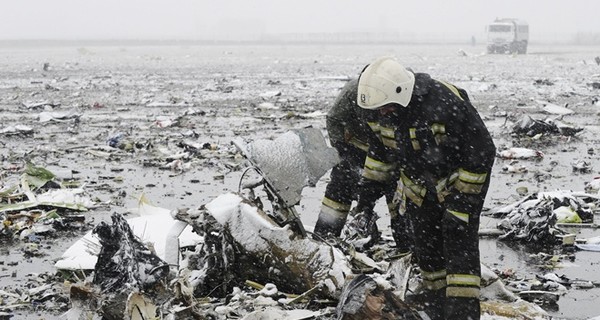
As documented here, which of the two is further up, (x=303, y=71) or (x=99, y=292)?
(x=99, y=292)

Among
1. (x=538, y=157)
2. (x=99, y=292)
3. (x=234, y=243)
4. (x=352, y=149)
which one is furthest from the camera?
(x=538, y=157)

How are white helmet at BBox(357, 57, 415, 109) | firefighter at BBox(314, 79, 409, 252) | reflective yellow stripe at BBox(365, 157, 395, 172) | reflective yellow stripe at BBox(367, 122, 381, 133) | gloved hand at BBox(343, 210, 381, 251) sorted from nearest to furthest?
white helmet at BBox(357, 57, 415, 109)
reflective yellow stripe at BBox(367, 122, 381, 133)
reflective yellow stripe at BBox(365, 157, 395, 172)
firefighter at BBox(314, 79, 409, 252)
gloved hand at BBox(343, 210, 381, 251)

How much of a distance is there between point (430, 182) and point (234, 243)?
125cm

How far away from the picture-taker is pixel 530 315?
4.45 m

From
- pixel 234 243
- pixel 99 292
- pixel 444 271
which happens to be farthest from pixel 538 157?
pixel 99 292

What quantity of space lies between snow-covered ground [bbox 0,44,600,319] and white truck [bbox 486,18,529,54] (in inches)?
708

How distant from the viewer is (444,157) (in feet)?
13.9

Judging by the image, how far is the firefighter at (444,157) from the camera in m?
4.18

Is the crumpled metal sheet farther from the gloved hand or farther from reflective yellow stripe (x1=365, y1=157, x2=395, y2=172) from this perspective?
the gloved hand

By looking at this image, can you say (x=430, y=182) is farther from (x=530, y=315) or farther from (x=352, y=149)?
(x=352, y=149)

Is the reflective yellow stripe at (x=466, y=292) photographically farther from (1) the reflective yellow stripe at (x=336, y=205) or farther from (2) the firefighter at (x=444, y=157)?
(1) the reflective yellow stripe at (x=336, y=205)

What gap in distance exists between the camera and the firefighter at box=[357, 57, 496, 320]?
4180 mm

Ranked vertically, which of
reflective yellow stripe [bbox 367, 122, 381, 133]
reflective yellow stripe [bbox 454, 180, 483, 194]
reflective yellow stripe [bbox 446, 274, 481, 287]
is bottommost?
reflective yellow stripe [bbox 446, 274, 481, 287]

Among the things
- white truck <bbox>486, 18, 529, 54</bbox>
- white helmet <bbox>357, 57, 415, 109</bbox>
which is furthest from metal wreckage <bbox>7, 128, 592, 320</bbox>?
white truck <bbox>486, 18, 529, 54</bbox>
